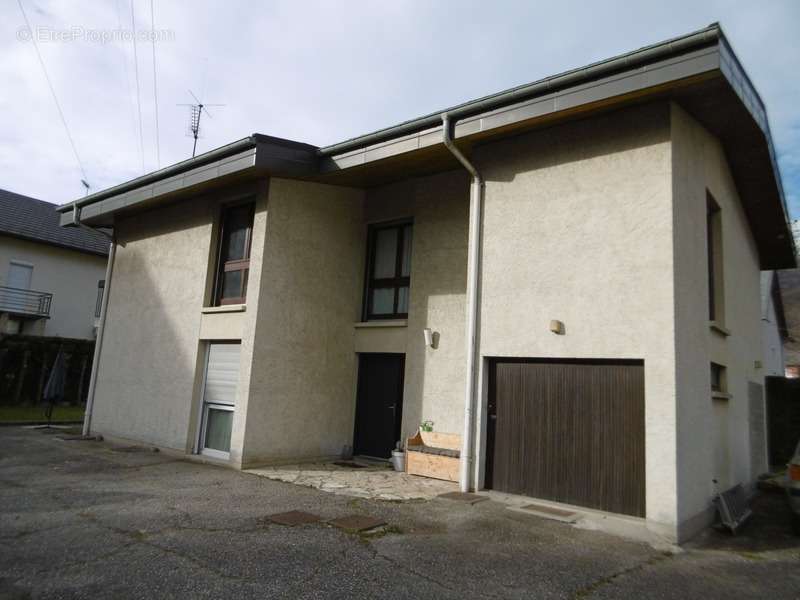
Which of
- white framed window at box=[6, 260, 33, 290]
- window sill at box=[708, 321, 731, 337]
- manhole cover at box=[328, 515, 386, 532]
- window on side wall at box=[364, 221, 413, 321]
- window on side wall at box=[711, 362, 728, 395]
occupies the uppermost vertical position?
white framed window at box=[6, 260, 33, 290]

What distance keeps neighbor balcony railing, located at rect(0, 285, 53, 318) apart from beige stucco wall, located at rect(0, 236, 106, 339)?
0.43m

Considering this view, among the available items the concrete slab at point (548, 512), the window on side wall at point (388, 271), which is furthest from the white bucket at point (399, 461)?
the concrete slab at point (548, 512)

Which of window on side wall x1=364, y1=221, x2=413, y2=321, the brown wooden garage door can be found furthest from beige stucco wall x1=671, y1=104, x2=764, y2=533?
window on side wall x1=364, y1=221, x2=413, y2=321

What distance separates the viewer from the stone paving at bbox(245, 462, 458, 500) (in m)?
7.80

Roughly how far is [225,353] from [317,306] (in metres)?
1.96

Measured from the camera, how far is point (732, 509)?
289 inches

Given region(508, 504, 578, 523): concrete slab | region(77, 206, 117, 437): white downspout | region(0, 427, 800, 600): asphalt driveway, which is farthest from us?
region(77, 206, 117, 437): white downspout

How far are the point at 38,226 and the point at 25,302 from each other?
3602mm

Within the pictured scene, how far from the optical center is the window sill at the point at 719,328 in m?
7.93

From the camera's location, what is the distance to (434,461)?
8977mm

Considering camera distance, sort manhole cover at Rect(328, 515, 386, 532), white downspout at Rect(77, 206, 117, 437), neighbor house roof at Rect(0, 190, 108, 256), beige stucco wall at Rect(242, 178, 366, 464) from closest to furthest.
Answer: manhole cover at Rect(328, 515, 386, 532) < beige stucco wall at Rect(242, 178, 366, 464) < white downspout at Rect(77, 206, 117, 437) < neighbor house roof at Rect(0, 190, 108, 256)

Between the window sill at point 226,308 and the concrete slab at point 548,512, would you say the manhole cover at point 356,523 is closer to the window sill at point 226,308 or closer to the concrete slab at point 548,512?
the concrete slab at point 548,512

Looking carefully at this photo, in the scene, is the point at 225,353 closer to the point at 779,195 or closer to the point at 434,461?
the point at 434,461

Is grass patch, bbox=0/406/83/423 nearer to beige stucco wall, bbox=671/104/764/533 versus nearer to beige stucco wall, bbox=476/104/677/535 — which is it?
beige stucco wall, bbox=476/104/677/535
